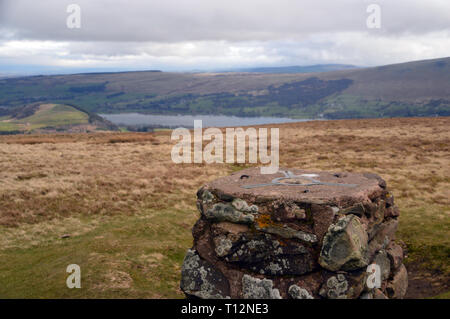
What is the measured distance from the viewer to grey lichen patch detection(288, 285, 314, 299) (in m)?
10.5

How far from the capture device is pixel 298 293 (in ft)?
34.7

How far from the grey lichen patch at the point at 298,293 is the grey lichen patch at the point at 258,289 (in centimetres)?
41

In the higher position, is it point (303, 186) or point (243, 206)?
point (303, 186)

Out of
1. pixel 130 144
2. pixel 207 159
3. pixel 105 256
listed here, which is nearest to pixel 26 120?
pixel 130 144

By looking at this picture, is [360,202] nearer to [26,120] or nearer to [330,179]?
[330,179]

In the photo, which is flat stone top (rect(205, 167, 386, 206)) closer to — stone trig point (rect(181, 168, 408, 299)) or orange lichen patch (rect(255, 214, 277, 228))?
stone trig point (rect(181, 168, 408, 299))

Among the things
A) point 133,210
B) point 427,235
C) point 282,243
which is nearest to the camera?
point 282,243

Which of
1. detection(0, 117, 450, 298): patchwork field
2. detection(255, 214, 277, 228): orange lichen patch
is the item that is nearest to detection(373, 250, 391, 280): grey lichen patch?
detection(0, 117, 450, 298): patchwork field

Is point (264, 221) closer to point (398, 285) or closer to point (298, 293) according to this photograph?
point (298, 293)

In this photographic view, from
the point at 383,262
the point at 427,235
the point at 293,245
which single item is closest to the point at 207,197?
the point at 293,245

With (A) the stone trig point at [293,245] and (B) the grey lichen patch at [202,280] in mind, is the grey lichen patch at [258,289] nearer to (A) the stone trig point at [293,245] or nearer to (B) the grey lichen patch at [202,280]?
(A) the stone trig point at [293,245]

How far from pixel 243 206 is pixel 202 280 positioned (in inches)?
Result: 108

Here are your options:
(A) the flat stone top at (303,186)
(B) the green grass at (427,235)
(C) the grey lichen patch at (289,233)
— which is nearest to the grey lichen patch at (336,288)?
(C) the grey lichen patch at (289,233)

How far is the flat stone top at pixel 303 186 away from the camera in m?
11.4
